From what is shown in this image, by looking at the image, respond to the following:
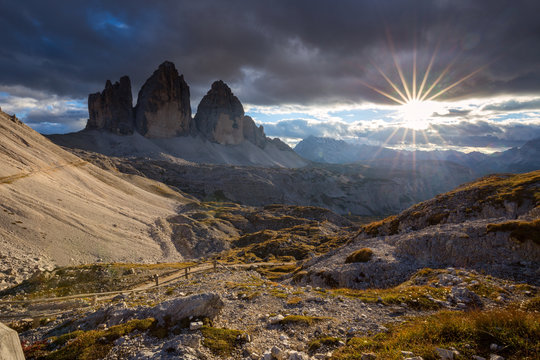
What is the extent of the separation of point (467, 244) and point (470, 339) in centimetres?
2064

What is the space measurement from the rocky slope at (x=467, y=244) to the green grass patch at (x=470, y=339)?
15093 millimetres

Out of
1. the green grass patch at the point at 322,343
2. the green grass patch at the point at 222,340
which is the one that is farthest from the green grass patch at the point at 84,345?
the green grass patch at the point at 322,343

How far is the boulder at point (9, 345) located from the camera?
19.3 ft

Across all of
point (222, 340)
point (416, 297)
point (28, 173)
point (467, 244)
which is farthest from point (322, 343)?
point (28, 173)

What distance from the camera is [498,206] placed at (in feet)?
106

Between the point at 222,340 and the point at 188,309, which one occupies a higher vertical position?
the point at 188,309

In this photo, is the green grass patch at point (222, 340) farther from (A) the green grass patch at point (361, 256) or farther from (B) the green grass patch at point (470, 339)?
(A) the green grass patch at point (361, 256)

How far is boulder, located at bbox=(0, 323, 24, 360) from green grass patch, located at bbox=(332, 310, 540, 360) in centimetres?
922

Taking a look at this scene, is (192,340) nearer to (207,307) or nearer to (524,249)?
(207,307)

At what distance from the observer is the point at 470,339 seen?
820 centimetres

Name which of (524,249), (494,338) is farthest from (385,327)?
(524,249)

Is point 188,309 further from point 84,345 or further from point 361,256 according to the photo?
point 361,256

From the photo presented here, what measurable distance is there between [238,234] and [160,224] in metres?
28.4

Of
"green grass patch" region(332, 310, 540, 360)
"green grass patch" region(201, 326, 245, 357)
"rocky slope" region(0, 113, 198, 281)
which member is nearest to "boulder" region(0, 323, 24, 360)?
"green grass patch" region(201, 326, 245, 357)
